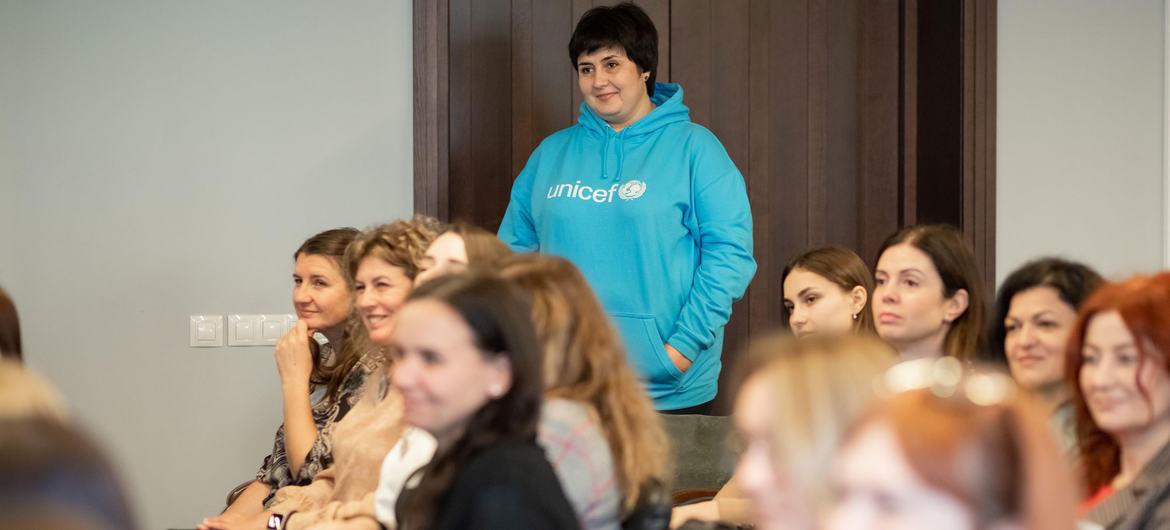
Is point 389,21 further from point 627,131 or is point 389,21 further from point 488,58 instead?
point 627,131

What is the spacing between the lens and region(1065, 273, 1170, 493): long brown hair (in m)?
1.76

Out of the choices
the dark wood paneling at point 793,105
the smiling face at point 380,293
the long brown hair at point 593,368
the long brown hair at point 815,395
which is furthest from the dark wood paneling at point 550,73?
the long brown hair at point 815,395

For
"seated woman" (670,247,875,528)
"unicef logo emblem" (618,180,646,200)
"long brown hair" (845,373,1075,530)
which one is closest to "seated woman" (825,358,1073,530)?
"long brown hair" (845,373,1075,530)

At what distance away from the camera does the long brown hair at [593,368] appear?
1910 mm

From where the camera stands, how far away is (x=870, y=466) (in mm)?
1067

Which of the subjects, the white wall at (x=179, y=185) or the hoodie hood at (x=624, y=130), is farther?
the white wall at (x=179, y=185)

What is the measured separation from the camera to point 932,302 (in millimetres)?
2676

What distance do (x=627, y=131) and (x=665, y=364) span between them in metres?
0.64

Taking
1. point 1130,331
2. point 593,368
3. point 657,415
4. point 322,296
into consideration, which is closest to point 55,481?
point 593,368

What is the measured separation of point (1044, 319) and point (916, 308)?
0.40 metres

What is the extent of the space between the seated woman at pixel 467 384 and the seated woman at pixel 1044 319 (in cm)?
99

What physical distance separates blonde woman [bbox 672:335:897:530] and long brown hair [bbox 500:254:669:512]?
0.49 metres

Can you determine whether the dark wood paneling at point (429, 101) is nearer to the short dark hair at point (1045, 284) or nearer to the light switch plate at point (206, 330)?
the light switch plate at point (206, 330)

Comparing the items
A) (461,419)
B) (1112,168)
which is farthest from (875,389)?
(1112,168)
